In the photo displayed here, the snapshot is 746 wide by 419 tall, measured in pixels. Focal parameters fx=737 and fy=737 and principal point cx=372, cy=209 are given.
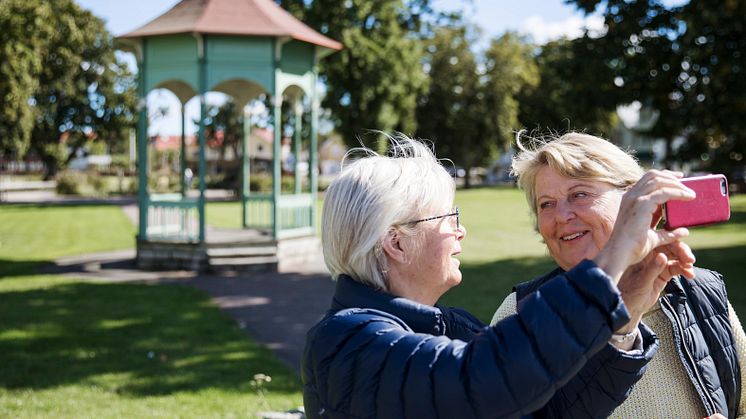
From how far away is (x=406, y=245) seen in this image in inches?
74.1

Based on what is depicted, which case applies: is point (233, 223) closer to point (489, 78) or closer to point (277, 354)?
point (277, 354)

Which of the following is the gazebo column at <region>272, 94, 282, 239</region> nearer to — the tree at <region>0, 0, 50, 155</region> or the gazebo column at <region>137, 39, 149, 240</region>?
the gazebo column at <region>137, 39, 149, 240</region>

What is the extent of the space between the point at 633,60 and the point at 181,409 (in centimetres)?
1017

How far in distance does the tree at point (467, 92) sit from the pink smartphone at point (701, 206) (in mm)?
50710

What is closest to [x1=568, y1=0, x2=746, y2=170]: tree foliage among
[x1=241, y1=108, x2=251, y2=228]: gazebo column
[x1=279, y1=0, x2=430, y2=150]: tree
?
[x1=241, y1=108, x2=251, y2=228]: gazebo column

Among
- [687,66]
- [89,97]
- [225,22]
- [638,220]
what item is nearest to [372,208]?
[638,220]

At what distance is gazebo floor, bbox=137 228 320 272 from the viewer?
46.9 ft

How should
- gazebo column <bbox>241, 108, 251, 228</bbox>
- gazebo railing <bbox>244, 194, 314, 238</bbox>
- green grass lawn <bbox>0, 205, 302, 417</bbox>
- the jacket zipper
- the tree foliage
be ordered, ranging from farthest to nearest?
gazebo column <bbox>241, 108, 251, 228</bbox> < gazebo railing <bbox>244, 194, 314, 238</bbox> < the tree foliage < green grass lawn <bbox>0, 205, 302, 417</bbox> < the jacket zipper

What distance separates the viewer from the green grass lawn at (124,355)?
5.95m

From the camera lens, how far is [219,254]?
1435 centimetres

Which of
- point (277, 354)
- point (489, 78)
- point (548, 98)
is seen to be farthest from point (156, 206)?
point (548, 98)

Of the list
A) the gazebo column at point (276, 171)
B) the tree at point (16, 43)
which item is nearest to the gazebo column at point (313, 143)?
the gazebo column at point (276, 171)

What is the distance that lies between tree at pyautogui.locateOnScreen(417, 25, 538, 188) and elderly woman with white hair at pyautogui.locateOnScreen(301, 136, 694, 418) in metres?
50.6

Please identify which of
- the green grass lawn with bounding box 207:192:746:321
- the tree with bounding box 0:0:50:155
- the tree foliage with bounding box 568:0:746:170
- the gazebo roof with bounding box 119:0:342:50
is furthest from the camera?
the tree with bounding box 0:0:50:155
